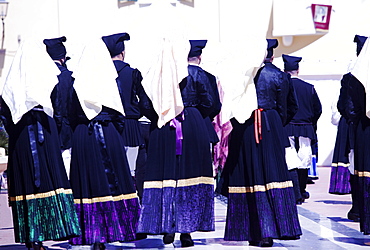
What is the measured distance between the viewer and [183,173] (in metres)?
7.26

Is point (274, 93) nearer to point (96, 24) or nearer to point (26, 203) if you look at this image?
point (26, 203)

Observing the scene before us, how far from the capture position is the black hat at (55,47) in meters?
7.31

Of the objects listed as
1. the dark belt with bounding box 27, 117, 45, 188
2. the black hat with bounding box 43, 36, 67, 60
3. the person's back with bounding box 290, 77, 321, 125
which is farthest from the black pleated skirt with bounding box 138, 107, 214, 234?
the person's back with bounding box 290, 77, 321, 125

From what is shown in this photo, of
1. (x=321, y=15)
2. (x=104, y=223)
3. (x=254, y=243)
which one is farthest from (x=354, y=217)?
(x=321, y=15)

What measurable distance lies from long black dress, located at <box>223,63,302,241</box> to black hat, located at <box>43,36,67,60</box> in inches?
62.3

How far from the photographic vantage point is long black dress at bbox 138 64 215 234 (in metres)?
7.17

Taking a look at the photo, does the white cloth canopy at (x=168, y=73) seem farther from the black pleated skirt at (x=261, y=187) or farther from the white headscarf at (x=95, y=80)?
the black pleated skirt at (x=261, y=187)

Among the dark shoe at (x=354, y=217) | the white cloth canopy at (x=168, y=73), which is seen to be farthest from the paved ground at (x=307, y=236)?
the white cloth canopy at (x=168, y=73)

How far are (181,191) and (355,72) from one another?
71.0 inches

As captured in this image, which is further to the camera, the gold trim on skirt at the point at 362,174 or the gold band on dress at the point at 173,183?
the gold trim on skirt at the point at 362,174

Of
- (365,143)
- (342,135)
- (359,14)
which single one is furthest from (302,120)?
(359,14)

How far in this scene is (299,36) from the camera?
18703 millimetres

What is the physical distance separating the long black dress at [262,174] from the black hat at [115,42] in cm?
118

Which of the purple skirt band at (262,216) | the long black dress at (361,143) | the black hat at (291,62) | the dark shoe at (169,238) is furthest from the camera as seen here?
the black hat at (291,62)
